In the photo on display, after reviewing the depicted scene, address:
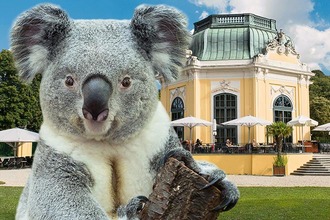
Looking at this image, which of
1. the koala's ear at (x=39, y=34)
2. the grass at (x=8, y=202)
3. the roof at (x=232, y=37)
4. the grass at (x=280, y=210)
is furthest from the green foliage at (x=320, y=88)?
the koala's ear at (x=39, y=34)

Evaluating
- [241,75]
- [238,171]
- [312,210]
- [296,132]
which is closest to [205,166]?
[312,210]

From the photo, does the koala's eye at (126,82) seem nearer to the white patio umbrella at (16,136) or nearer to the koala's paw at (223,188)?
the koala's paw at (223,188)

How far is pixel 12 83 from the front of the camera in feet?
89.6

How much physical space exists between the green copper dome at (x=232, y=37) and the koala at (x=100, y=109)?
73.1 ft

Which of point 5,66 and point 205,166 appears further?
point 5,66

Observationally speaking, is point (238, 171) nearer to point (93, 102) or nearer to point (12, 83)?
point (12, 83)

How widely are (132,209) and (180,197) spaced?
19 centimetres

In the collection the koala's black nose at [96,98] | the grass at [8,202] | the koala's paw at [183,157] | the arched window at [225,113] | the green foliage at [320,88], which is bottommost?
the grass at [8,202]

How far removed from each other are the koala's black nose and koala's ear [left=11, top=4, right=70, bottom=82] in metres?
0.33

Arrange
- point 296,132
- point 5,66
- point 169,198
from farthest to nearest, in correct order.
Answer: point 5,66 < point 296,132 < point 169,198

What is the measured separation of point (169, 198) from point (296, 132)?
24.5 m

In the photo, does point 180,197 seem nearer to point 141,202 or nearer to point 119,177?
point 141,202

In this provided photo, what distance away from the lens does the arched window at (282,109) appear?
24.2 meters

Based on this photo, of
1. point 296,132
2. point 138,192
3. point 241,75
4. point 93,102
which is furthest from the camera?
point 296,132
